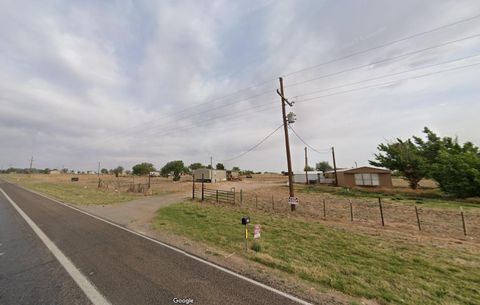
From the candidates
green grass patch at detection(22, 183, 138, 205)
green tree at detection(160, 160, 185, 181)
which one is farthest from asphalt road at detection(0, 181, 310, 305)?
green tree at detection(160, 160, 185, 181)

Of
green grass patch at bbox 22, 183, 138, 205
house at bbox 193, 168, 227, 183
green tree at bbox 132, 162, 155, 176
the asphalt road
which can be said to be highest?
green tree at bbox 132, 162, 155, 176

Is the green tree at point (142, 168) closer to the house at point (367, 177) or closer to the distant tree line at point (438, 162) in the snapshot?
the house at point (367, 177)

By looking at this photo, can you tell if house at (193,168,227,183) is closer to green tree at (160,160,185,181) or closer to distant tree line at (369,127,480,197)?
green tree at (160,160,185,181)

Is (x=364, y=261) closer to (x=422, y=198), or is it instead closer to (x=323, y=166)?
(x=422, y=198)

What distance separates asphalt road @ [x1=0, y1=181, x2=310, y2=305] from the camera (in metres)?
4.08

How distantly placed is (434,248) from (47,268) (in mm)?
12259

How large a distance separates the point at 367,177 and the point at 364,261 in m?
36.6

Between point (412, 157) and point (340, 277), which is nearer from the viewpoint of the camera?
point (340, 277)

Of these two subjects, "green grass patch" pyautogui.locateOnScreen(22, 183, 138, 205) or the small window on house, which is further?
the small window on house

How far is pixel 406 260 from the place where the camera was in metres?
6.28

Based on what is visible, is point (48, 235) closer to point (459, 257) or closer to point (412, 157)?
point (459, 257)

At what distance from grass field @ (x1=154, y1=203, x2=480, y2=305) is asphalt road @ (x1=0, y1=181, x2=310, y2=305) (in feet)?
5.36

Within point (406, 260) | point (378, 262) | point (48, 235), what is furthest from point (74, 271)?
point (406, 260)

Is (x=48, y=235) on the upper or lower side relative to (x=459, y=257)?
upper
